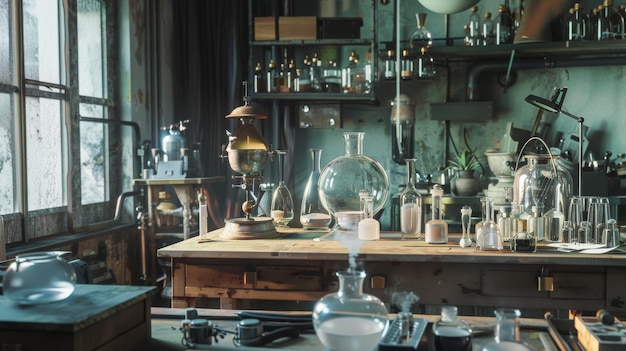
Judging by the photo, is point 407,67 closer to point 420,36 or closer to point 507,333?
point 420,36

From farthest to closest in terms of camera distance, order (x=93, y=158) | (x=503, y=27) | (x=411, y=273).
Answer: (x=503, y=27)
(x=93, y=158)
(x=411, y=273)

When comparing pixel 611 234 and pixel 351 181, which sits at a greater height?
pixel 351 181

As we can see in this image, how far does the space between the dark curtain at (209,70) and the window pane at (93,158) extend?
2.85 ft

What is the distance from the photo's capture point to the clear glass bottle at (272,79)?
5148 mm

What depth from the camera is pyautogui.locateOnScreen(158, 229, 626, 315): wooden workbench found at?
8.45ft

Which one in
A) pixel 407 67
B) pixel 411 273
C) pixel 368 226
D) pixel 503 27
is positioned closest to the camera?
pixel 411 273

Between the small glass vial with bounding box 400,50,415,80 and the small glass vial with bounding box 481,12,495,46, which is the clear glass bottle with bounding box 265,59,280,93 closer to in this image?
the small glass vial with bounding box 400,50,415,80

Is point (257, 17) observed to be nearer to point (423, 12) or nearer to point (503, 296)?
point (423, 12)

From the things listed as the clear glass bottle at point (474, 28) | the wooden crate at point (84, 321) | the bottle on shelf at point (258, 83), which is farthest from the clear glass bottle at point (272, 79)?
the wooden crate at point (84, 321)

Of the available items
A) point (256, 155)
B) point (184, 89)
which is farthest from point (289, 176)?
point (256, 155)

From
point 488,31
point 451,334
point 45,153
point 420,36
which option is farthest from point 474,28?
point 451,334

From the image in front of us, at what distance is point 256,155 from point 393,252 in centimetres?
82

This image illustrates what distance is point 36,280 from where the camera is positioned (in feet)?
5.14

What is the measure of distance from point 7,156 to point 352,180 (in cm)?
190
